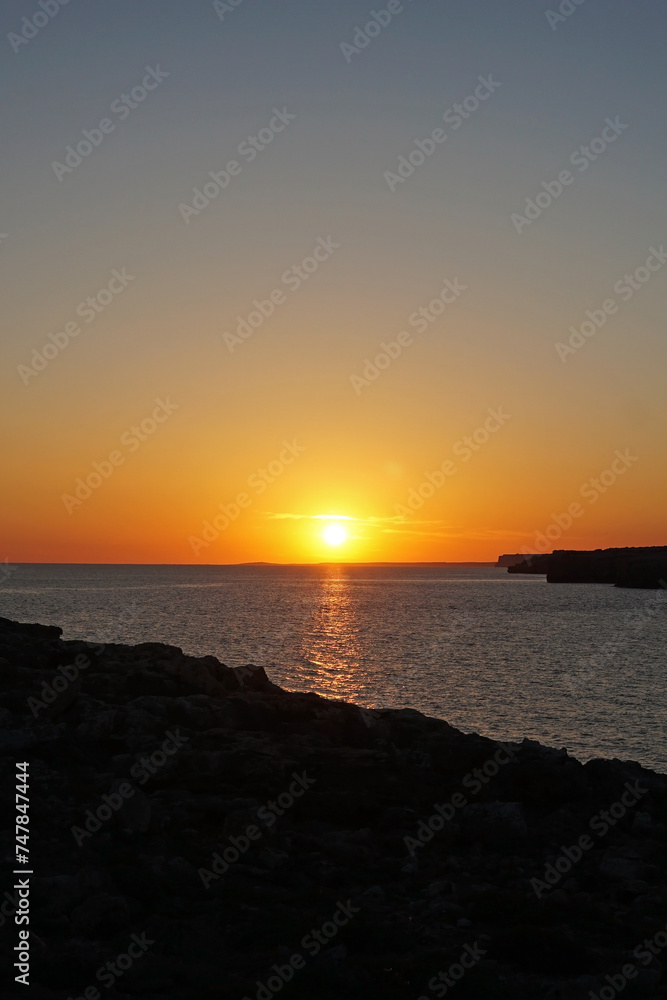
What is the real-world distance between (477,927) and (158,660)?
14.5 metres

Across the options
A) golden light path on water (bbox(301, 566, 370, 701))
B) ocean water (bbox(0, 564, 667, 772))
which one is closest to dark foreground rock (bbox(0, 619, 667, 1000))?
ocean water (bbox(0, 564, 667, 772))

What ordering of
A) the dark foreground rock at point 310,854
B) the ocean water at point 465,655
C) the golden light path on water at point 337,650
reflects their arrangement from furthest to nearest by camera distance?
the golden light path on water at point 337,650
the ocean water at point 465,655
the dark foreground rock at point 310,854

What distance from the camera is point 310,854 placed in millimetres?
14188

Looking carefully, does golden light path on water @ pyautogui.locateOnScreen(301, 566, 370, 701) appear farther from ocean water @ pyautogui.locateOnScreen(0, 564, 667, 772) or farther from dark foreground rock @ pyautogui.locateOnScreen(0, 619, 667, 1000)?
dark foreground rock @ pyautogui.locateOnScreen(0, 619, 667, 1000)

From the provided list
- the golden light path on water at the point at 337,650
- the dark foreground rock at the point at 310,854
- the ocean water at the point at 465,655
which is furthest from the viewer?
the golden light path on water at the point at 337,650

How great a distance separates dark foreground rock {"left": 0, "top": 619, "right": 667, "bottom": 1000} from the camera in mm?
10727

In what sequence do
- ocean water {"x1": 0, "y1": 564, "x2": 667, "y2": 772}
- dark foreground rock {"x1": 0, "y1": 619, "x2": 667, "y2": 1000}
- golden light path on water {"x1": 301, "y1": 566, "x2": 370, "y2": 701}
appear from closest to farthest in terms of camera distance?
1. dark foreground rock {"x1": 0, "y1": 619, "x2": 667, "y2": 1000}
2. ocean water {"x1": 0, "y1": 564, "x2": 667, "y2": 772}
3. golden light path on water {"x1": 301, "y1": 566, "x2": 370, "y2": 701}

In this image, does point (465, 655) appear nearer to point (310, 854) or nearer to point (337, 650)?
point (337, 650)

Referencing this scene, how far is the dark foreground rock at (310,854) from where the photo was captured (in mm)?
10727

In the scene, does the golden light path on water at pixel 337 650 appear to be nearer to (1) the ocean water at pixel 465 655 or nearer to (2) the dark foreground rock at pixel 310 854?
(1) the ocean water at pixel 465 655

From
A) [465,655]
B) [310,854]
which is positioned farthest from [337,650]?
[310,854]

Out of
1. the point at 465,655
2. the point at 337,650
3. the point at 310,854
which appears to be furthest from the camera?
the point at 337,650

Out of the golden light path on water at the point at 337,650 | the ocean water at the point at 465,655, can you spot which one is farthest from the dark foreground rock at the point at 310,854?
the golden light path on water at the point at 337,650

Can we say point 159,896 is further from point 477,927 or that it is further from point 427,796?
point 427,796
